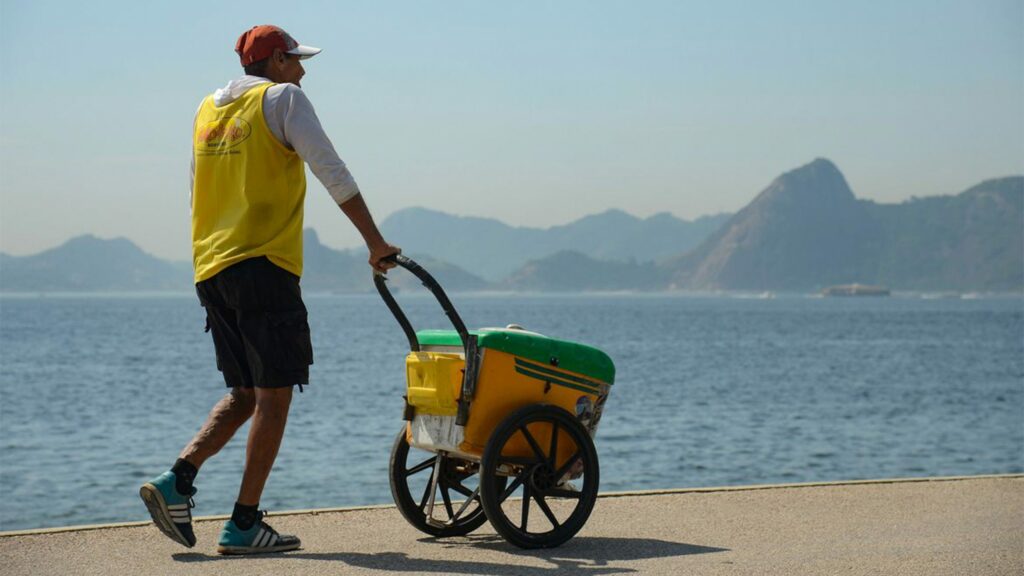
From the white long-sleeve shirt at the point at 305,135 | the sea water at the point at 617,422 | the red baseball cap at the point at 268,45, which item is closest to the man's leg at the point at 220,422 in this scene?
the white long-sleeve shirt at the point at 305,135

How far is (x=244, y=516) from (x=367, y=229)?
A: 3.89ft

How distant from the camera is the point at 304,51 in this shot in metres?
5.10

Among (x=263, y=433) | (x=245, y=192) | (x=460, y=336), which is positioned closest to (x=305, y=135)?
(x=245, y=192)

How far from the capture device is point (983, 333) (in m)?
92.9

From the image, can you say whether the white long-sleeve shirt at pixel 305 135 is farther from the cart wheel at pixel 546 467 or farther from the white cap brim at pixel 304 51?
the cart wheel at pixel 546 467

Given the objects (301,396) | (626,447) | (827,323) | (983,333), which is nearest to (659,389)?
(301,396)

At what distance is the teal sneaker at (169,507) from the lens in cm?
497

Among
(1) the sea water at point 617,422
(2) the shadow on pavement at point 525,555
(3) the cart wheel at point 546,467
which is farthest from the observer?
(1) the sea water at point 617,422

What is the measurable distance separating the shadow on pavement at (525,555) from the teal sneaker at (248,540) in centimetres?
5

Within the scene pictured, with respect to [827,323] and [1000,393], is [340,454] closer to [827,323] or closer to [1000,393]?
[1000,393]

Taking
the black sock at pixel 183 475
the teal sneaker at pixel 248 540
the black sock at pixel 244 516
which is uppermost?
the black sock at pixel 183 475

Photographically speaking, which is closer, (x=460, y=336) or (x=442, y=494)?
(x=460, y=336)

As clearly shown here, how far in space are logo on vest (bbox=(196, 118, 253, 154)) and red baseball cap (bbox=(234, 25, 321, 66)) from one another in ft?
0.98

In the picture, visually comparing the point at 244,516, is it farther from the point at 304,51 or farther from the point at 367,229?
the point at 304,51
